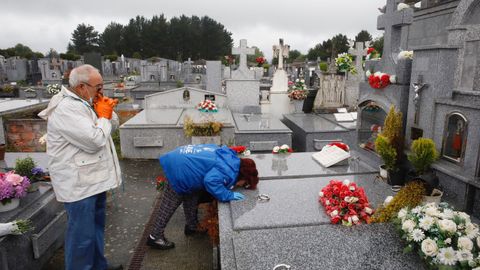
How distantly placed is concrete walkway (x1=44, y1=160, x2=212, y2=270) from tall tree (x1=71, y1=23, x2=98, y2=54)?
7517cm

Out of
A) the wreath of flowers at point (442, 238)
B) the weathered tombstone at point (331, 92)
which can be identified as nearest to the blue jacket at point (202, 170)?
the wreath of flowers at point (442, 238)

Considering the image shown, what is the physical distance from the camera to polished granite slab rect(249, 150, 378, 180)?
14.8 feet

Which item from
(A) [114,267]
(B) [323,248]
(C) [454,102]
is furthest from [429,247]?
(A) [114,267]

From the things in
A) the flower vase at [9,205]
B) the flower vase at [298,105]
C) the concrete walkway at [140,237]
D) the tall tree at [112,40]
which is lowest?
the concrete walkway at [140,237]

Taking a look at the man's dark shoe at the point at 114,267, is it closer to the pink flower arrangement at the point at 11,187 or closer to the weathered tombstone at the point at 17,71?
the pink flower arrangement at the point at 11,187

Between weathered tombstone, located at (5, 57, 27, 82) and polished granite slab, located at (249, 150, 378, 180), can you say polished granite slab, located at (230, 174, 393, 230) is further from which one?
weathered tombstone, located at (5, 57, 27, 82)

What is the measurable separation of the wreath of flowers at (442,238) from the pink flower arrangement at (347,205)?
0.45 metres

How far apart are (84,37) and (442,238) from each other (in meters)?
83.3

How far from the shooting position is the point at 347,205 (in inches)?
122

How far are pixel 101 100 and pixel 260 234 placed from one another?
192cm

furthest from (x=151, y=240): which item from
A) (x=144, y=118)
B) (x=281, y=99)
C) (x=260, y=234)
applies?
(x=281, y=99)

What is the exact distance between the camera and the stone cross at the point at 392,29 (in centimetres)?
445

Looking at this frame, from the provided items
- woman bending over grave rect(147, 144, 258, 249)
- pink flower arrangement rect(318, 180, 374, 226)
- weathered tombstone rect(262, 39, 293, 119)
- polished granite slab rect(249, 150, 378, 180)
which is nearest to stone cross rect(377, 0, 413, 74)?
polished granite slab rect(249, 150, 378, 180)

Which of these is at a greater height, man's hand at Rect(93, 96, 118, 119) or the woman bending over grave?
man's hand at Rect(93, 96, 118, 119)
